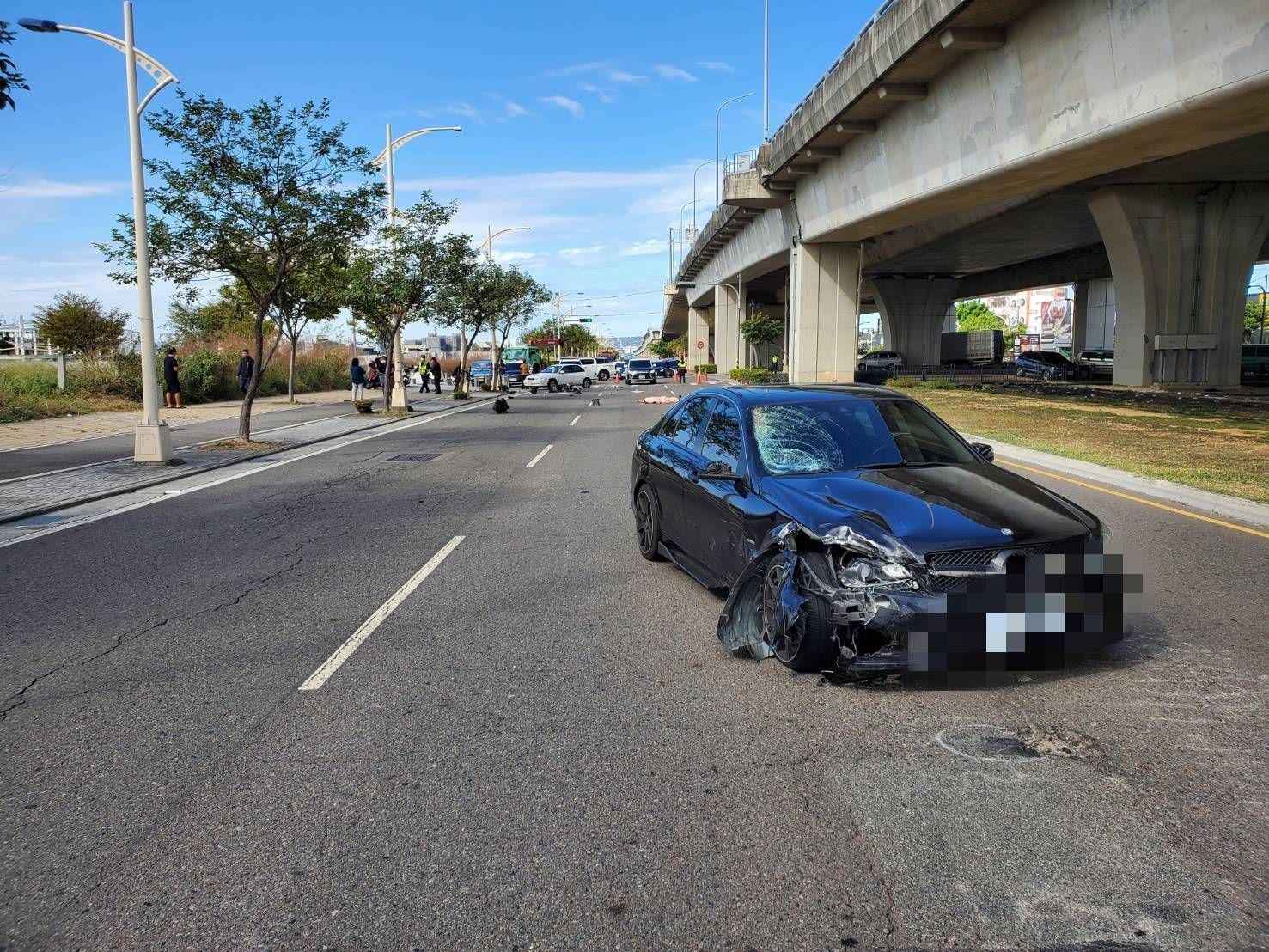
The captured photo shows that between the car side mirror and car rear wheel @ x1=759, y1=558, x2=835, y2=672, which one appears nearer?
car rear wheel @ x1=759, y1=558, x2=835, y2=672

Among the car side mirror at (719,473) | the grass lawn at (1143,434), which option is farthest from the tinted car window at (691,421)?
the grass lawn at (1143,434)

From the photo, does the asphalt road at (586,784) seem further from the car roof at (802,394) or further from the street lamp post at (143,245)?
the street lamp post at (143,245)

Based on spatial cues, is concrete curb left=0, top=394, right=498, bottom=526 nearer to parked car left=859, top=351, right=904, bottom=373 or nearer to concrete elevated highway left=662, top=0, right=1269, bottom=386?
concrete elevated highway left=662, top=0, right=1269, bottom=386

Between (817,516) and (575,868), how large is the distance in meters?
2.28

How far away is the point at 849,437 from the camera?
5977 millimetres

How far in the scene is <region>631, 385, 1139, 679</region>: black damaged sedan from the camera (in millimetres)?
4387

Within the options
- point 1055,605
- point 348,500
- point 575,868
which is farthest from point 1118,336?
point 575,868

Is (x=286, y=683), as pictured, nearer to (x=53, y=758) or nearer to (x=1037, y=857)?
(x=53, y=758)

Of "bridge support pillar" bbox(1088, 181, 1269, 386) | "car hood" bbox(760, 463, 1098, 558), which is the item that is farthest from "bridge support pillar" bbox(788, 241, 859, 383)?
"car hood" bbox(760, 463, 1098, 558)

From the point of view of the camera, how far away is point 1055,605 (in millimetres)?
4496

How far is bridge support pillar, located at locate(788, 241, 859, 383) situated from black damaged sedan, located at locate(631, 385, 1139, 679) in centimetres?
2959

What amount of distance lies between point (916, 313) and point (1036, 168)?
53.4 meters

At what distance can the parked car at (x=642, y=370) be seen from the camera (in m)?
61.3

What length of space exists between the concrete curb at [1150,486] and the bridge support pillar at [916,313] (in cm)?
5725
